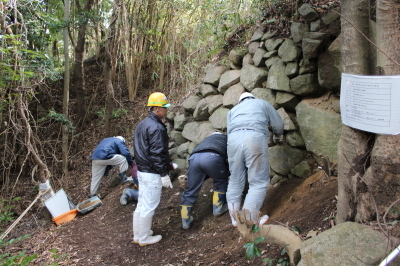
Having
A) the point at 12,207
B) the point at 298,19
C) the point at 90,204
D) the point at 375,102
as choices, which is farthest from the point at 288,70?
the point at 12,207

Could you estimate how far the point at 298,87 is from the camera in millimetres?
4691

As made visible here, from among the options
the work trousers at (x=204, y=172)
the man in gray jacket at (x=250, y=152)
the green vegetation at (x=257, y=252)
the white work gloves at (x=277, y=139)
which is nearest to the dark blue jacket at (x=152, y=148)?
the work trousers at (x=204, y=172)

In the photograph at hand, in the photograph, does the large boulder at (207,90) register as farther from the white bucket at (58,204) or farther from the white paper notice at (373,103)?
the white paper notice at (373,103)

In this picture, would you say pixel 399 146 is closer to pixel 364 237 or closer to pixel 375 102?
pixel 375 102

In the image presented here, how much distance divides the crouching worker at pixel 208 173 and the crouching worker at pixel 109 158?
2506 mm

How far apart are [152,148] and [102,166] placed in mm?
2858

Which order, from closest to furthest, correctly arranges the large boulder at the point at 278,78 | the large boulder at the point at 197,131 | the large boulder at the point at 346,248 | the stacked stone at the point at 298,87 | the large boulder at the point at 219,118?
the large boulder at the point at 346,248 < the stacked stone at the point at 298,87 < the large boulder at the point at 278,78 < the large boulder at the point at 219,118 < the large boulder at the point at 197,131

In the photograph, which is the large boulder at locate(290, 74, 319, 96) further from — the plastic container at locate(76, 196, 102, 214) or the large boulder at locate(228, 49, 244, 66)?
the plastic container at locate(76, 196, 102, 214)

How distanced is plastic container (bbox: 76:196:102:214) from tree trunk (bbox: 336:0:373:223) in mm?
4893

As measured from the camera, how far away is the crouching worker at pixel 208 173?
434 cm

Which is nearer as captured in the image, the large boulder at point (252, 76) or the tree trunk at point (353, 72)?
the tree trunk at point (353, 72)

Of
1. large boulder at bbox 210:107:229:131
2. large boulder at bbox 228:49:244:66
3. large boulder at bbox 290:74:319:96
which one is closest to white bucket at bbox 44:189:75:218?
large boulder at bbox 210:107:229:131

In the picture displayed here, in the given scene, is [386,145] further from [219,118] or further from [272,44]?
[219,118]

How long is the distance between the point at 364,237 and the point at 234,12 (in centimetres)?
574
